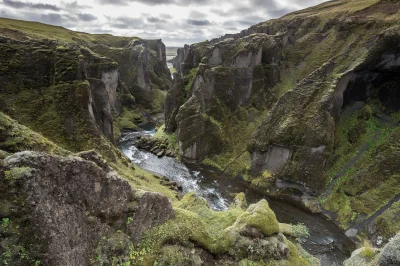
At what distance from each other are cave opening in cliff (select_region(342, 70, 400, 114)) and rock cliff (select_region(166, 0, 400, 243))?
19 cm

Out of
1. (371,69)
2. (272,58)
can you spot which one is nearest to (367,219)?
(371,69)

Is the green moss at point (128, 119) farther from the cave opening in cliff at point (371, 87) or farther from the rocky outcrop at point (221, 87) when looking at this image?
the cave opening in cliff at point (371, 87)

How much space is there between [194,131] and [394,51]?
4326 cm

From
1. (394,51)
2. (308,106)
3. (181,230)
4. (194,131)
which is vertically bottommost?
(194,131)

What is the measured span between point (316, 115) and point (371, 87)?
53.6 feet

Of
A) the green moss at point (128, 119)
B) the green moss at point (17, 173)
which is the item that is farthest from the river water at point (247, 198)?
the green moss at point (17, 173)

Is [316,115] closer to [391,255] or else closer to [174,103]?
[391,255]

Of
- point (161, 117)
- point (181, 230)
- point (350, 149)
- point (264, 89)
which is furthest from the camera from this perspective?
point (161, 117)

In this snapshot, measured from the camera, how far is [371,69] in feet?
181

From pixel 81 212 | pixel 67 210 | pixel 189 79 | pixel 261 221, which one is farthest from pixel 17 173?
pixel 189 79

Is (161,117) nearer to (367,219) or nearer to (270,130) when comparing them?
(270,130)

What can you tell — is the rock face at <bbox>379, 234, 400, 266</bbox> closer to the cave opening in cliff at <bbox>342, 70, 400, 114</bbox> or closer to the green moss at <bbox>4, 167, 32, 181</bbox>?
the green moss at <bbox>4, 167, 32, 181</bbox>

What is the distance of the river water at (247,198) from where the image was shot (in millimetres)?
36688

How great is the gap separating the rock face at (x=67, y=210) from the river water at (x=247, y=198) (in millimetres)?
27892
